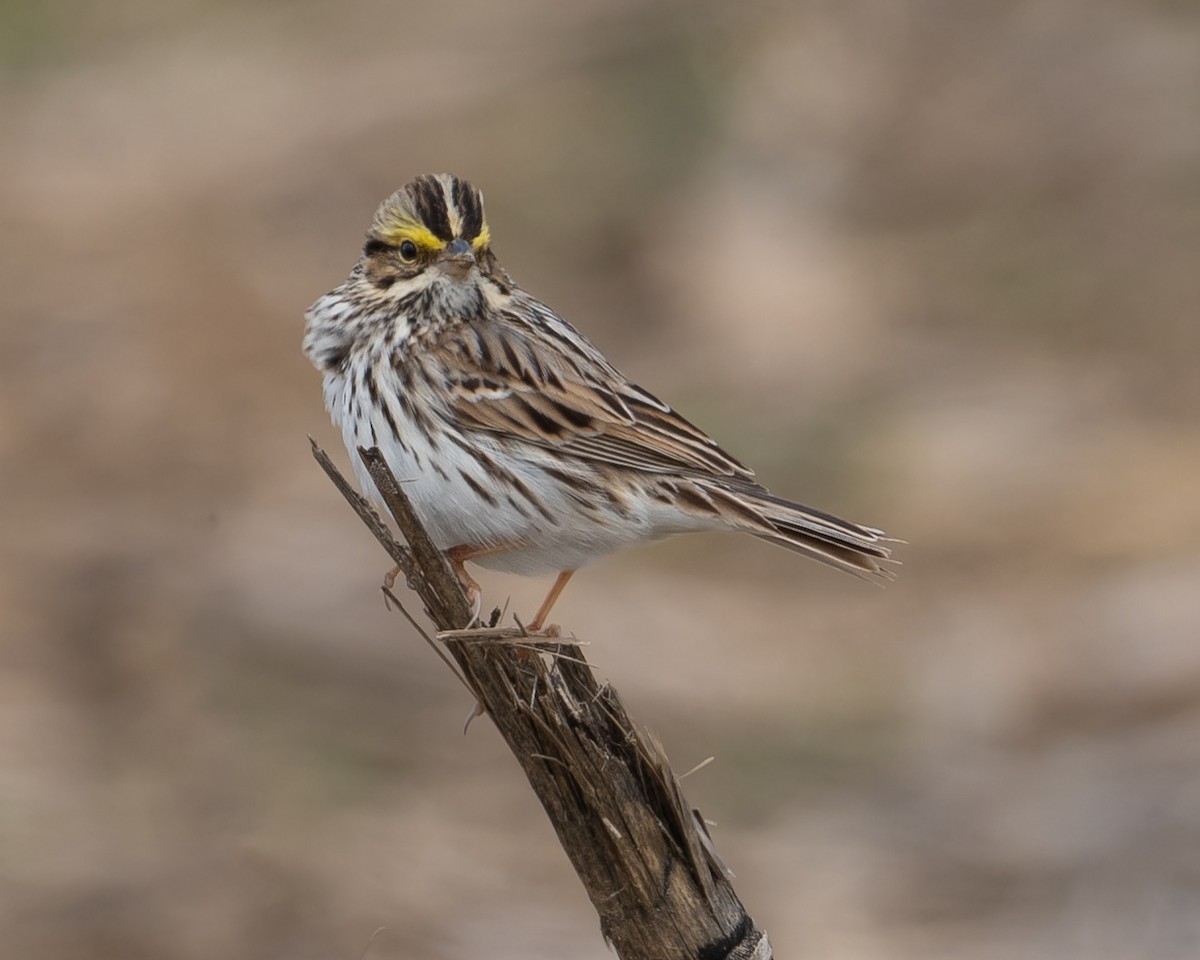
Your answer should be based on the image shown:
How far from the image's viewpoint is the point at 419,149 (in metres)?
20.8

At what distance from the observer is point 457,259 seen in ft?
23.9

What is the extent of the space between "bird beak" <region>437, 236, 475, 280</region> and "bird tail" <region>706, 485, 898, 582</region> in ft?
4.04

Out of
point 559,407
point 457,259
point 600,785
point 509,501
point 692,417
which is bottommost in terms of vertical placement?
point 600,785

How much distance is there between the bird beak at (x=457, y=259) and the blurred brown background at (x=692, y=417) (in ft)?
19.5

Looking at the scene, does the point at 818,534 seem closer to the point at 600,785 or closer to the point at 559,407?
the point at 559,407

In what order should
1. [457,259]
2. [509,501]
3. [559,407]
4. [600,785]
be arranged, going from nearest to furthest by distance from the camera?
[600,785] → [509,501] → [457,259] → [559,407]

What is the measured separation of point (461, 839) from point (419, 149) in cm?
925

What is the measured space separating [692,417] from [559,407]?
9293 mm

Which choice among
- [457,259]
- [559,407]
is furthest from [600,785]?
[457,259]

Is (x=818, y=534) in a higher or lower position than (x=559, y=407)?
lower

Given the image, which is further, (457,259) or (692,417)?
(692,417)

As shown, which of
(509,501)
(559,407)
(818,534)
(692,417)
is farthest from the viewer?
(692,417)

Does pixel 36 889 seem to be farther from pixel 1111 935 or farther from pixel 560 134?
pixel 560 134

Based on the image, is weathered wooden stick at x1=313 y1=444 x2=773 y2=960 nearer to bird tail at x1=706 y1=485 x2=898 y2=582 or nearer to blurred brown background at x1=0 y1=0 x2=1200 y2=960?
bird tail at x1=706 y1=485 x2=898 y2=582
